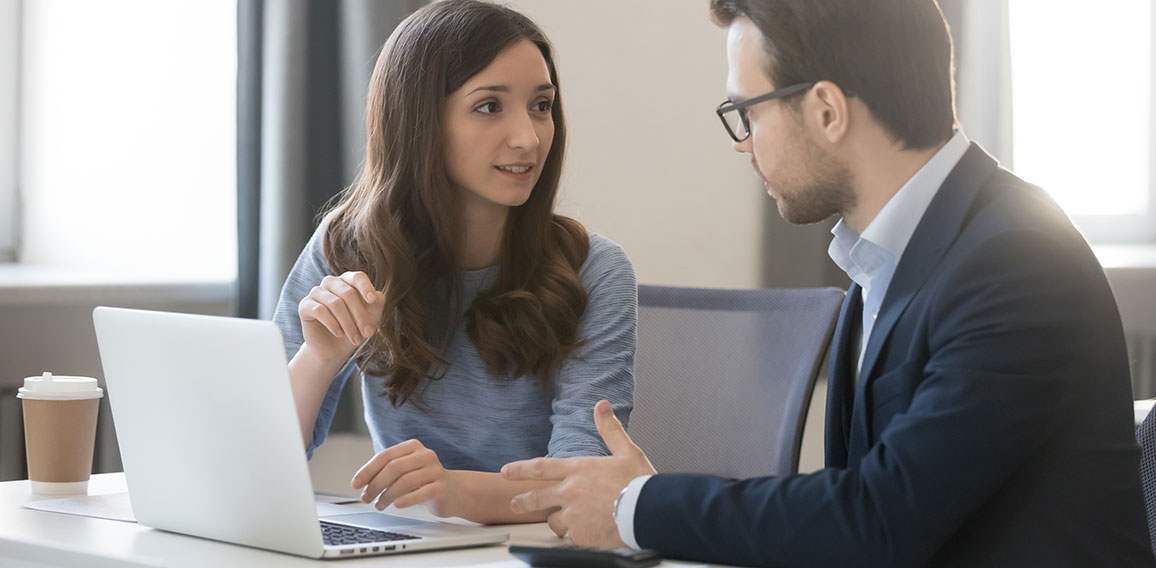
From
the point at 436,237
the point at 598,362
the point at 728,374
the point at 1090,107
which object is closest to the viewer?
the point at 598,362

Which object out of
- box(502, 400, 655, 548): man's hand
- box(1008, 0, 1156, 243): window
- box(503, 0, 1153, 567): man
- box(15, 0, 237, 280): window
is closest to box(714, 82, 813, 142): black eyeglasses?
box(503, 0, 1153, 567): man

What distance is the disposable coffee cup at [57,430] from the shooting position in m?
1.38

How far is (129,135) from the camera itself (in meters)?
2.91

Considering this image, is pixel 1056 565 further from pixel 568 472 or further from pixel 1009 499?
pixel 568 472

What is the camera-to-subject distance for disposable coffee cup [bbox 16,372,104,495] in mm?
1379

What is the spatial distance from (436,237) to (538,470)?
65 centimetres

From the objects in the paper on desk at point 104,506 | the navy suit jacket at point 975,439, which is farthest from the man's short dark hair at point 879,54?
the paper on desk at point 104,506

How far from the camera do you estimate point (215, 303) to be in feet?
8.91

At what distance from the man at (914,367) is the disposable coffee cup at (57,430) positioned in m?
0.58

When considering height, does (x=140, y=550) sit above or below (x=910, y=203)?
below

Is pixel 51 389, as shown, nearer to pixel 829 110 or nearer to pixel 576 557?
pixel 576 557

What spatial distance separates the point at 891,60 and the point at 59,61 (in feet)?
7.67

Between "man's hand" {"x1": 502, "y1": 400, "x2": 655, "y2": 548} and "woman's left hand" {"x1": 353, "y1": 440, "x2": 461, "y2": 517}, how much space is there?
0.15 meters

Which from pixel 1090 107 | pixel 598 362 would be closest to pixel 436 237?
pixel 598 362
